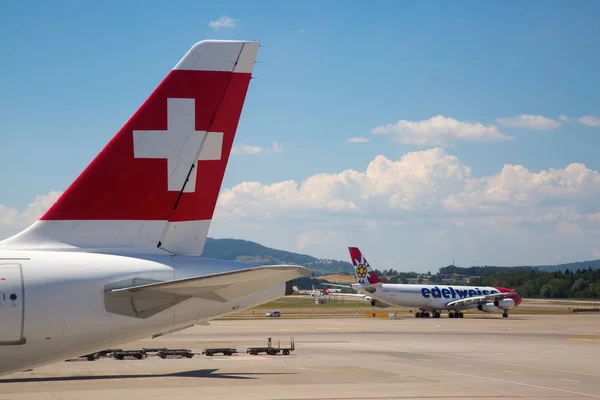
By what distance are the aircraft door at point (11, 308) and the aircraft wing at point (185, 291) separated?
1309 millimetres

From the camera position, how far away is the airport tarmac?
2167cm

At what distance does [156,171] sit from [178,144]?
602mm

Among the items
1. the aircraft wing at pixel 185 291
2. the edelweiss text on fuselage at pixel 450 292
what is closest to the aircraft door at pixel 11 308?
the aircraft wing at pixel 185 291

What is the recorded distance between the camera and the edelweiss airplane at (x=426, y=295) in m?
81.6

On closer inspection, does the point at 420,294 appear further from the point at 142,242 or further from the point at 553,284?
the point at 553,284

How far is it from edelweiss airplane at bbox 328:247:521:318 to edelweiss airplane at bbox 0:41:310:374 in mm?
69976

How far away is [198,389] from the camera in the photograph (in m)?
22.2

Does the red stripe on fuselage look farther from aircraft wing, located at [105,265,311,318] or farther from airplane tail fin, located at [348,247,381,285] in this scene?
airplane tail fin, located at [348,247,381,285]

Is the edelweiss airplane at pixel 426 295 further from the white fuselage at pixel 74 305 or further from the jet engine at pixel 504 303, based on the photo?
the white fuselage at pixel 74 305

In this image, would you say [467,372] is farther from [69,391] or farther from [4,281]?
[4,281]

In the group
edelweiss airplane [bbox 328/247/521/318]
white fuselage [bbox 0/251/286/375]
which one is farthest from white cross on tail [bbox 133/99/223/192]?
edelweiss airplane [bbox 328/247/521/318]

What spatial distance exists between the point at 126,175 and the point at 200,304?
2.55 metres

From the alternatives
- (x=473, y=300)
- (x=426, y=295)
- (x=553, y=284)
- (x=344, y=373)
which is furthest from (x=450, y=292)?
(x=553, y=284)

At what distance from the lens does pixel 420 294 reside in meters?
82.8
